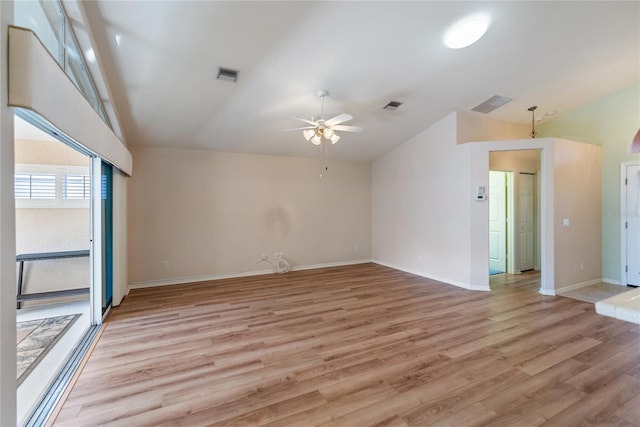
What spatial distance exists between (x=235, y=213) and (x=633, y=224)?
7200 millimetres

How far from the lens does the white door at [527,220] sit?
231 inches

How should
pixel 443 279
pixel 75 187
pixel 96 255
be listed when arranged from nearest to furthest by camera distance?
pixel 96 255
pixel 75 187
pixel 443 279

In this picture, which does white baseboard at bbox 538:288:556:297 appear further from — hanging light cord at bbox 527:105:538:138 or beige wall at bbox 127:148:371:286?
beige wall at bbox 127:148:371:286

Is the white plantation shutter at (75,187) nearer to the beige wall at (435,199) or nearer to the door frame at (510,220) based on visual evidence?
the beige wall at (435,199)

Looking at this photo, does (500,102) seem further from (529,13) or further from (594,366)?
(594,366)

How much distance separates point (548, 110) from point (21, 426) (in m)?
7.82

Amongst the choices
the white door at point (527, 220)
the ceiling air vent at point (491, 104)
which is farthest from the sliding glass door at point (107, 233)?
the white door at point (527, 220)

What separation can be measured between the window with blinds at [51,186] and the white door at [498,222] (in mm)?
7297

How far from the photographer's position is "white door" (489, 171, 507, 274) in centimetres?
587

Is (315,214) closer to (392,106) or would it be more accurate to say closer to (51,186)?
(392,106)

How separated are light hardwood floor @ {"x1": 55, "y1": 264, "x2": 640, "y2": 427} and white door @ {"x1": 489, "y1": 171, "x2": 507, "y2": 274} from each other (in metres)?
1.92

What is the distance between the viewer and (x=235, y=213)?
5.67 meters

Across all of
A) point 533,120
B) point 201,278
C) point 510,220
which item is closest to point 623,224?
point 510,220

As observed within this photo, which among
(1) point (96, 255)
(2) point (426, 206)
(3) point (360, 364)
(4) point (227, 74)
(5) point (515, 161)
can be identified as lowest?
(3) point (360, 364)
